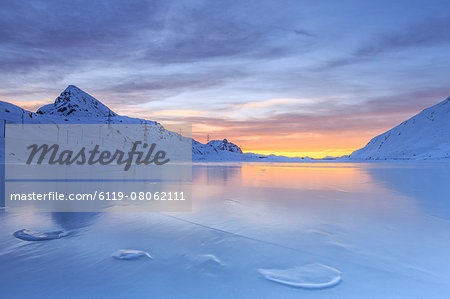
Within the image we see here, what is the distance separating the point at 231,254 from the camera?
4051mm

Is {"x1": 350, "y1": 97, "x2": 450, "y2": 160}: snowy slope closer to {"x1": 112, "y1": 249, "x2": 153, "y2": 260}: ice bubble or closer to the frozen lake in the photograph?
the frozen lake

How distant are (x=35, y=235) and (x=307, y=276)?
4.81 metres

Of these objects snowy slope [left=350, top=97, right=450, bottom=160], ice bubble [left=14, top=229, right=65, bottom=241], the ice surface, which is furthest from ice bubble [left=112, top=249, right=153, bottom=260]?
snowy slope [left=350, top=97, right=450, bottom=160]

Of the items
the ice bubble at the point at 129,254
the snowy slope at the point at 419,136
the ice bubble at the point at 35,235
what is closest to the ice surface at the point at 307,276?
the ice bubble at the point at 129,254

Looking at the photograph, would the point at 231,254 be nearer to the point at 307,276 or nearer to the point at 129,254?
the point at 307,276

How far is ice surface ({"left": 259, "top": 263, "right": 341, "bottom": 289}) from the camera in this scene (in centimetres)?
312

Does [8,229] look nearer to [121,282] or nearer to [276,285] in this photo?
[121,282]

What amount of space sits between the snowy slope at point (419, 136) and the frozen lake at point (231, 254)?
13757cm

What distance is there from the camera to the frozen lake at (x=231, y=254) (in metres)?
2.98

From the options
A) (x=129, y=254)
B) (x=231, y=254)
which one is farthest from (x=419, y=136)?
(x=129, y=254)

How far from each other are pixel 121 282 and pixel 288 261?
218cm

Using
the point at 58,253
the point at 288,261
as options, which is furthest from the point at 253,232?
the point at 58,253

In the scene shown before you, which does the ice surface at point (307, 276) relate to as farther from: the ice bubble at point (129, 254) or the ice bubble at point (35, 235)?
the ice bubble at point (35, 235)

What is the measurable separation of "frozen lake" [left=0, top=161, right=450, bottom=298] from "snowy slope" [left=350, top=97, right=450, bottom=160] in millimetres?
137566
